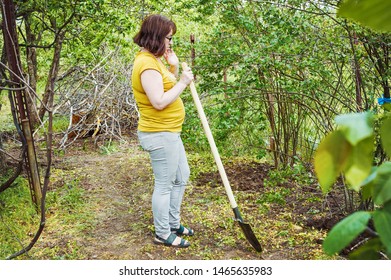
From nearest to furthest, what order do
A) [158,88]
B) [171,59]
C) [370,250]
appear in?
1. [370,250]
2. [158,88]
3. [171,59]

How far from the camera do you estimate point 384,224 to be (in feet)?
1.59

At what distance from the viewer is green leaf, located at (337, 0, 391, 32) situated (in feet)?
1.57

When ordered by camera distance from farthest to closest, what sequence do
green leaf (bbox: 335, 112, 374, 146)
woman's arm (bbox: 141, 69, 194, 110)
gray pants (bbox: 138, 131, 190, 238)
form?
gray pants (bbox: 138, 131, 190, 238)
woman's arm (bbox: 141, 69, 194, 110)
green leaf (bbox: 335, 112, 374, 146)

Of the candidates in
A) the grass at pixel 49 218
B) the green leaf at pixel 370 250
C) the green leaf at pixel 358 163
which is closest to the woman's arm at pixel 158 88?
the grass at pixel 49 218

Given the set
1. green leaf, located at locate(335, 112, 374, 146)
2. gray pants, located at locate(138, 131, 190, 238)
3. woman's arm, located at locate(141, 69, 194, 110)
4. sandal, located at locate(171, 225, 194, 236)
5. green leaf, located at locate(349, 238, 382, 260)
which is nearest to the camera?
green leaf, located at locate(335, 112, 374, 146)

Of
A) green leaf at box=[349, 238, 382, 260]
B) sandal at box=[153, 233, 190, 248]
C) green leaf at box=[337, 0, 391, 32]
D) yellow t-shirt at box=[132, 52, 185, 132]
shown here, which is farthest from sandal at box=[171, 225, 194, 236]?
green leaf at box=[337, 0, 391, 32]

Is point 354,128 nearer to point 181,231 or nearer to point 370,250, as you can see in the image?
point 370,250

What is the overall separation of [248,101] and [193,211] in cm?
116

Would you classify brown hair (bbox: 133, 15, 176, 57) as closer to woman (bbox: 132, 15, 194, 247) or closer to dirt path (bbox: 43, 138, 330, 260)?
woman (bbox: 132, 15, 194, 247)

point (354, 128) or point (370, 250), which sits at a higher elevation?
point (354, 128)

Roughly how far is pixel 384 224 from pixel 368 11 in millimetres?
191

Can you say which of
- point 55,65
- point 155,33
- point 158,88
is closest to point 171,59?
point 155,33

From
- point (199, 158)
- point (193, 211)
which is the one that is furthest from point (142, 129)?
point (199, 158)

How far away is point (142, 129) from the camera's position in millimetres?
3504
